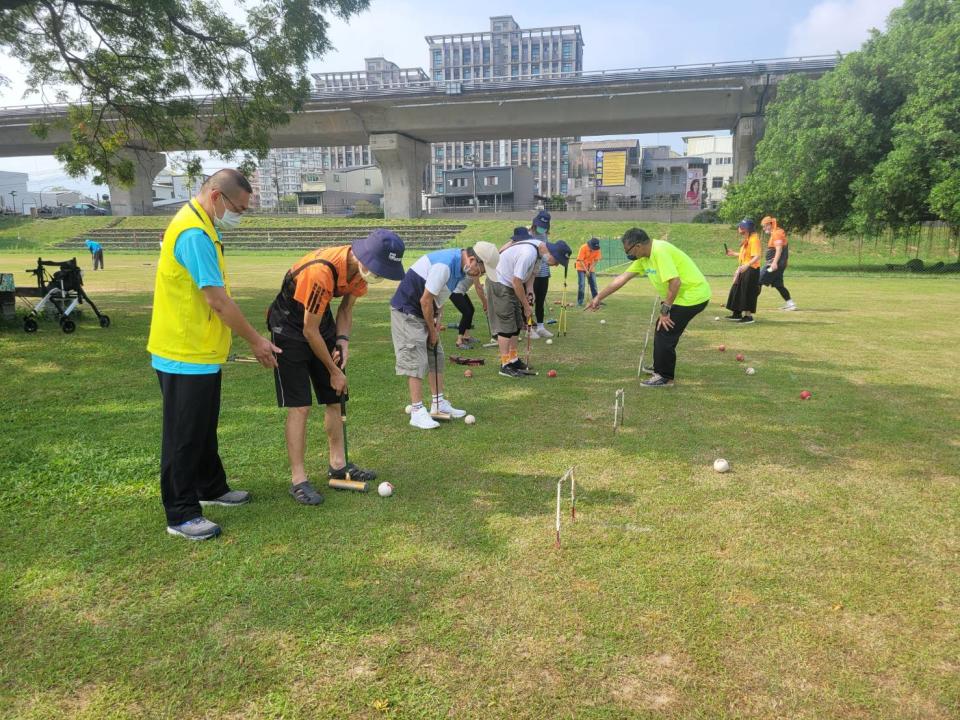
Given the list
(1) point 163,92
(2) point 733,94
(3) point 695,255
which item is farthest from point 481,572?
(2) point 733,94

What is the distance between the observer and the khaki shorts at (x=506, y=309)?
8.62 meters

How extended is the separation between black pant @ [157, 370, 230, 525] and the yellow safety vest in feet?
0.55

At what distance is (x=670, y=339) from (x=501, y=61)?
6740 inches

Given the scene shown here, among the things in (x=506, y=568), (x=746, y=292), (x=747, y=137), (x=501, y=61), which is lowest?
(x=506, y=568)

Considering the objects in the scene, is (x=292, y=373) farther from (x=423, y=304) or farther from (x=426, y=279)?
(x=426, y=279)

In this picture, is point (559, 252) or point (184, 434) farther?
point (559, 252)

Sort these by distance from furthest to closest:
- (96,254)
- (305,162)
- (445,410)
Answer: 1. (305,162)
2. (96,254)
3. (445,410)

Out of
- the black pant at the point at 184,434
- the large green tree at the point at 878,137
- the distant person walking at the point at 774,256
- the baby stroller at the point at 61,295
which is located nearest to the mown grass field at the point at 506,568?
the black pant at the point at 184,434

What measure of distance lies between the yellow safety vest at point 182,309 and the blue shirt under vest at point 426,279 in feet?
7.88

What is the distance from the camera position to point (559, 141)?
143 m

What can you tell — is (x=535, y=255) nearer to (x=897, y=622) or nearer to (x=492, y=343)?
(x=492, y=343)

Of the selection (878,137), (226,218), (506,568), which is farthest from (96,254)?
(878,137)

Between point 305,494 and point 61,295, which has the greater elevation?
point 61,295

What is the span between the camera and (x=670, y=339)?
792cm
